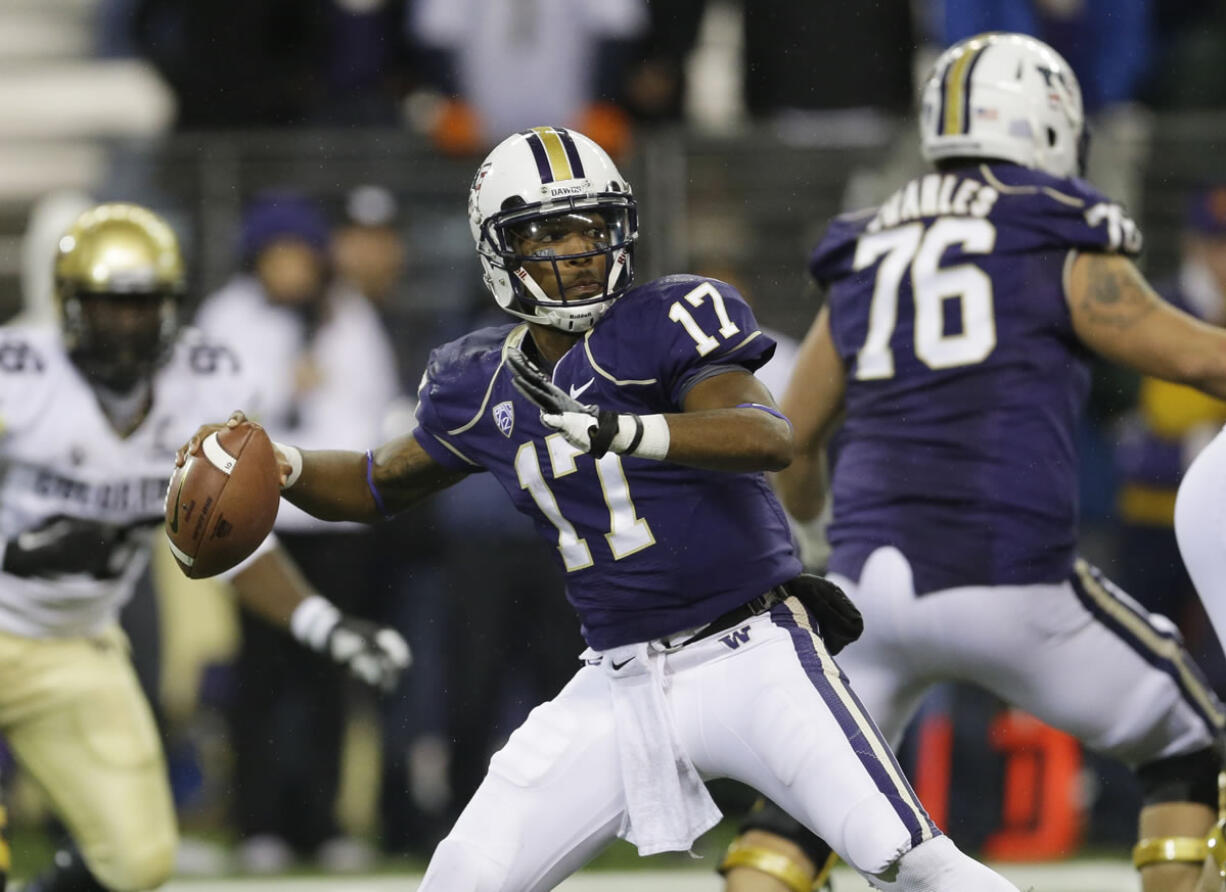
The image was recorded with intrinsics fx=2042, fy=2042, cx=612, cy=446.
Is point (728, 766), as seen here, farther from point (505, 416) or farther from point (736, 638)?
point (505, 416)

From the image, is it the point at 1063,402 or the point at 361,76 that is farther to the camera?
the point at 361,76

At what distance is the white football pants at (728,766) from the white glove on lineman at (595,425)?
48 cm

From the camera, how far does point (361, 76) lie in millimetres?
7297

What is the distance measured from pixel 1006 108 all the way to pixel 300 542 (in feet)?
9.56

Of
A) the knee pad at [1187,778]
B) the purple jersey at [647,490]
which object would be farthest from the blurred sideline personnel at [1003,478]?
the purple jersey at [647,490]

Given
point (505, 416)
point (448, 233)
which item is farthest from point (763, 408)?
point (448, 233)

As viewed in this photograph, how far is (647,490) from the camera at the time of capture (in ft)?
11.5

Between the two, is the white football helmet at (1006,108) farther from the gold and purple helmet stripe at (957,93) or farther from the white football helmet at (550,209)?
→ the white football helmet at (550,209)

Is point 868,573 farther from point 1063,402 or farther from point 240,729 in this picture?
point 240,729

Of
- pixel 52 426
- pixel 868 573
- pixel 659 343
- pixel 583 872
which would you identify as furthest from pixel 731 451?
pixel 583 872

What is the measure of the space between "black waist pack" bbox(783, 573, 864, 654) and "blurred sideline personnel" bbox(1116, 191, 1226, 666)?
2963 mm

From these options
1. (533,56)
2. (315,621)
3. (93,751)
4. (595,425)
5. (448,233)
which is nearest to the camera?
(595,425)

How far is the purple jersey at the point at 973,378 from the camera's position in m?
4.04

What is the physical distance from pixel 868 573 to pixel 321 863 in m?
2.62
